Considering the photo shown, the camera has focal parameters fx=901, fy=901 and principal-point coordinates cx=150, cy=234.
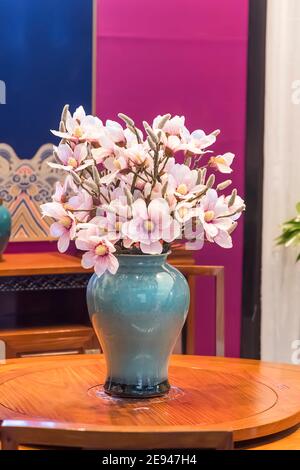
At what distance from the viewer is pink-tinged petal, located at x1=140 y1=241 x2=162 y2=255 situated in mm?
2021

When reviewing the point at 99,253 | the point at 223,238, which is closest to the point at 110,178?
the point at 99,253

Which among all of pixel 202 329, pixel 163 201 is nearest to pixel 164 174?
pixel 163 201

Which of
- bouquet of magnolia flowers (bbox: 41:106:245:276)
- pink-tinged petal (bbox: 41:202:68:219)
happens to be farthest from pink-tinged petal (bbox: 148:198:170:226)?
pink-tinged petal (bbox: 41:202:68:219)

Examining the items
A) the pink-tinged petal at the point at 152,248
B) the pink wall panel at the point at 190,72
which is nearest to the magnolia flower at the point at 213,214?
the pink-tinged petal at the point at 152,248

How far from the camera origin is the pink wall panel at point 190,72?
4.35 metres

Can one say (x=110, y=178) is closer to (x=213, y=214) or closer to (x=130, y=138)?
(x=130, y=138)

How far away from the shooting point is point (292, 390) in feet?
7.40

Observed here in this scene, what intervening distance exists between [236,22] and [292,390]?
109 inches

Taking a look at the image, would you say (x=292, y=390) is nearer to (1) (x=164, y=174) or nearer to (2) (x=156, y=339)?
(2) (x=156, y=339)

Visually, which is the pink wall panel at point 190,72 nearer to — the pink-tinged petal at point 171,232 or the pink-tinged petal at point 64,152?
the pink-tinged petal at point 64,152

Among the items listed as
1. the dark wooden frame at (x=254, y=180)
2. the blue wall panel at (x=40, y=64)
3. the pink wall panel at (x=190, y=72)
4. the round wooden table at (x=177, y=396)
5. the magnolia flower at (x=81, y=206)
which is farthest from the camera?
the dark wooden frame at (x=254, y=180)

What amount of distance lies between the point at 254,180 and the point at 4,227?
4.53 ft

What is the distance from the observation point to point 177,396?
7.15 feet

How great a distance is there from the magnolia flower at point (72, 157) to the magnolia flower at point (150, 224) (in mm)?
192
